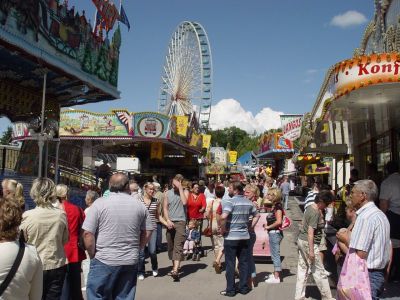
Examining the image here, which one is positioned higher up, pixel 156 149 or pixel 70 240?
pixel 156 149

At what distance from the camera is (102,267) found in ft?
14.0

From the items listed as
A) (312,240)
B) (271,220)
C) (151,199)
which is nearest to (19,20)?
(151,199)

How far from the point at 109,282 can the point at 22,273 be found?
177 centimetres

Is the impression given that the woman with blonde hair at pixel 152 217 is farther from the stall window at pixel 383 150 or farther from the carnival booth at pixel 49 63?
the stall window at pixel 383 150

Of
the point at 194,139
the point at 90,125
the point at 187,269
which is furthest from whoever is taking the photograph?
the point at 194,139

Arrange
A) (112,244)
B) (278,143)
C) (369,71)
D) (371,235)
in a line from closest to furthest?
(371,235) → (112,244) → (369,71) → (278,143)

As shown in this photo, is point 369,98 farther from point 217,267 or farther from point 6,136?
point 6,136

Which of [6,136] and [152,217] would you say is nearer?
[152,217]

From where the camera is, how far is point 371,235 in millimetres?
3729

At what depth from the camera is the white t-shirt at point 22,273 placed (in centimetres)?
254

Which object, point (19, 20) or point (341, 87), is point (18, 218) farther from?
point (19, 20)

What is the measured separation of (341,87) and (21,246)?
431cm

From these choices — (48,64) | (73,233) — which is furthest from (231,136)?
(73,233)

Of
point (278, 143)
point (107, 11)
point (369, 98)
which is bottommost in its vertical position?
point (369, 98)
